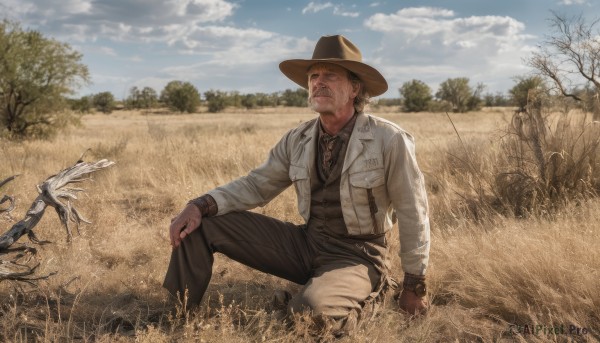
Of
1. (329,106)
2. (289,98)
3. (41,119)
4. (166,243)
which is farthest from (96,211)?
(289,98)

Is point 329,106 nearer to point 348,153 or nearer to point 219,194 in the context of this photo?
point 348,153

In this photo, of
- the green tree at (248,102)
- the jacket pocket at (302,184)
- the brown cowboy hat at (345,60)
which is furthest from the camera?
A: the green tree at (248,102)

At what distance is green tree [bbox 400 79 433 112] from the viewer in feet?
169

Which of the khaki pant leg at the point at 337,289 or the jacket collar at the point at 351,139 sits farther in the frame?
the jacket collar at the point at 351,139

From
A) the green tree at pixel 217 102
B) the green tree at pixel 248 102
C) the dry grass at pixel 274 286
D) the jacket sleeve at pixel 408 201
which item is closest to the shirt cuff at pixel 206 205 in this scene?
the dry grass at pixel 274 286

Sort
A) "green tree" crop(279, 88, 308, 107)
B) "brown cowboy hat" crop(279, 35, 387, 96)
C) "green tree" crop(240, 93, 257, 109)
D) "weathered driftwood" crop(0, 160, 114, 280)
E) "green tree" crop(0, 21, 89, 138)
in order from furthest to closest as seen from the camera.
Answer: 1. "green tree" crop(279, 88, 308, 107)
2. "green tree" crop(240, 93, 257, 109)
3. "green tree" crop(0, 21, 89, 138)
4. "brown cowboy hat" crop(279, 35, 387, 96)
5. "weathered driftwood" crop(0, 160, 114, 280)

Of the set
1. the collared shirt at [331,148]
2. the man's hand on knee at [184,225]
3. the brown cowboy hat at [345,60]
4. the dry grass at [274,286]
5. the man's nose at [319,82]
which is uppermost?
the brown cowboy hat at [345,60]

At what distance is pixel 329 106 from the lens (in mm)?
3391

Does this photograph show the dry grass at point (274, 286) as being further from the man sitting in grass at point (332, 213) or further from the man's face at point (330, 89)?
the man's face at point (330, 89)

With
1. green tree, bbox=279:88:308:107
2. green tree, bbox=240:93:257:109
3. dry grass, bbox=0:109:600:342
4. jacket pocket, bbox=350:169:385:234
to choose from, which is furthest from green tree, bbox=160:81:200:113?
jacket pocket, bbox=350:169:385:234

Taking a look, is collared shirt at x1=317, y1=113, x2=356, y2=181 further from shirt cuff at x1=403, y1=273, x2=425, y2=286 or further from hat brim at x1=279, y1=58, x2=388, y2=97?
shirt cuff at x1=403, y1=273, x2=425, y2=286

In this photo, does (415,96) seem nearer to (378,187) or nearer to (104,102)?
(104,102)

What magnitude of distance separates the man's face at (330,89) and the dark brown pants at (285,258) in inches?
33.6

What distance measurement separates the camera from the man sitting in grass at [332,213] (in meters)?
3.21
